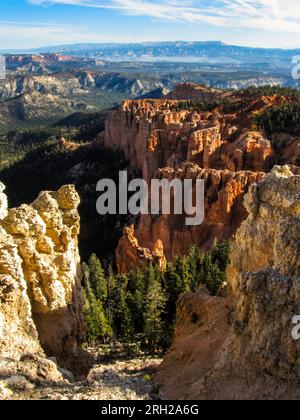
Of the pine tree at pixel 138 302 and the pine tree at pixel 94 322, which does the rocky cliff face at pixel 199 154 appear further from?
the pine tree at pixel 94 322

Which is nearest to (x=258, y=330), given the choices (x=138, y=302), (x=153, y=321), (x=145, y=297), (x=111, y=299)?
(x=153, y=321)

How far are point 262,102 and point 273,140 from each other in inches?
720

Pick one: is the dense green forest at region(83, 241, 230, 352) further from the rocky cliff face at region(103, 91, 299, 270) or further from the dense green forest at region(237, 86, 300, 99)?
the dense green forest at region(237, 86, 300, 99)

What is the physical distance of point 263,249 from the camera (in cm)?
2373

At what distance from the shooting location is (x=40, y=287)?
21516mm

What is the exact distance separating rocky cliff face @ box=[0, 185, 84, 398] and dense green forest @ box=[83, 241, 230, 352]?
1089 centimetres

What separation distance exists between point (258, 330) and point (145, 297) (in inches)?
874

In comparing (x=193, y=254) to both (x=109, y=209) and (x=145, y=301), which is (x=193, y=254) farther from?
(x=109, y=209)

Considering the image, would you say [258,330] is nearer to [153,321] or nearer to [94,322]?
[153,321]

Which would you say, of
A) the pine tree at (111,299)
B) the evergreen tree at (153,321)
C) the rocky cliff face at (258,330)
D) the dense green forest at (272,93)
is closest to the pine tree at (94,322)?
the pine tree at (111,299)

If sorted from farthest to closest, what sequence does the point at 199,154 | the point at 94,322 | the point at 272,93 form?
the point at 272,93 < the point at 199,154 < the point at 94,322

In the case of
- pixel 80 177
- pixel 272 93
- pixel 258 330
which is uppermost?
pixel 272 93

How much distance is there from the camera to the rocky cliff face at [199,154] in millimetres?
56625

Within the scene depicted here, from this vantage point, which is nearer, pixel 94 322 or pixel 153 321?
pixel 153 321
